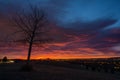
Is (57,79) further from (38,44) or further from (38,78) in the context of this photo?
(38,44)

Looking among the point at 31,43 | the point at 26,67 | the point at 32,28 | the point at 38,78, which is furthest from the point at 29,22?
the point at 38,78

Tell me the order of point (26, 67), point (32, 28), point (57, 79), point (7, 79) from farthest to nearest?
point (32, 28) < point (26, 67) < point (57, 79) < point (7, 79)

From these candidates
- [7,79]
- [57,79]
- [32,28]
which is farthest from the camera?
[32,28]

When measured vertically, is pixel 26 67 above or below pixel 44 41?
below

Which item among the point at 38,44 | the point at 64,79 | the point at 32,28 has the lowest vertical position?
the point at 64,79

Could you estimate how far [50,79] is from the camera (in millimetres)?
27266

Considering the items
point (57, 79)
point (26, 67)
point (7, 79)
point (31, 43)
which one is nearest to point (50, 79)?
point (57, 79)

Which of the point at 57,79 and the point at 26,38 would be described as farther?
the point at 26,38

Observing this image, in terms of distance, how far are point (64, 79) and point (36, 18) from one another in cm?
1638

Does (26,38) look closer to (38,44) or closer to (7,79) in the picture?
(38,44)

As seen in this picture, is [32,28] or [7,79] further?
[32,28]

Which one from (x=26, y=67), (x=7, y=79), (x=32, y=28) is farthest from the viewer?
(x=32, y=28)

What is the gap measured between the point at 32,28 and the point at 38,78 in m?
14.3

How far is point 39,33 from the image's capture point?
40.5m
